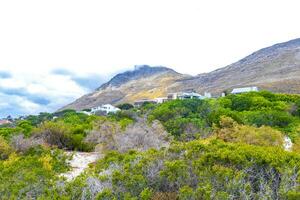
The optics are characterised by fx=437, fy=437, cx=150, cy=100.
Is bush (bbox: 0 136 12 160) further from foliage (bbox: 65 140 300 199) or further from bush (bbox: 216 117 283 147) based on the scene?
foliage (bbox: 65 140 300 199)

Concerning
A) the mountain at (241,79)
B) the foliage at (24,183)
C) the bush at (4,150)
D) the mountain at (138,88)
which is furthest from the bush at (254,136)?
the mountain at (138,88)

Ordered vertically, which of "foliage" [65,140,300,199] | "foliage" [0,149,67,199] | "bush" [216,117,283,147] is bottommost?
"bush" [216,117,283,147]

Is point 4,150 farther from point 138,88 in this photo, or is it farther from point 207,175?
point 138,88

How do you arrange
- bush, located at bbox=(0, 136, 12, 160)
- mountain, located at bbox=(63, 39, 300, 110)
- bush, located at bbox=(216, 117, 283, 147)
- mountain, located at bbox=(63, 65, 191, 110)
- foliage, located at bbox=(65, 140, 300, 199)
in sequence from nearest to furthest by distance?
foliage, located at bbox=(65, 140, 300, 199)
bush, located at bbox=(0, 136, 12, 160)
bush, located at bbox=(216, 117, 283, 147)
mountain, located at bbox=(63, 39, 300, 110)
mountain, located at bbox=(63, 65, 191, 110)

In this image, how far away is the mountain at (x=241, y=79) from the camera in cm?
10131

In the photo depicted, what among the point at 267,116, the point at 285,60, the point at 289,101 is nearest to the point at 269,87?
the point at 285,60

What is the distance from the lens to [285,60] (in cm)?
12562

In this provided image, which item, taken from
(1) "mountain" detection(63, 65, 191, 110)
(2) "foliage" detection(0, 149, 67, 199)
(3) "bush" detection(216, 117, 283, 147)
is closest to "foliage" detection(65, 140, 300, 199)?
(2) "foliage" detection(0, 149, 67, 199)

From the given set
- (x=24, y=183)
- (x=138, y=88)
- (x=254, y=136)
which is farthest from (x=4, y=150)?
(x=138, y=88)

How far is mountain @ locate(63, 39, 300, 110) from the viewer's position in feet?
332

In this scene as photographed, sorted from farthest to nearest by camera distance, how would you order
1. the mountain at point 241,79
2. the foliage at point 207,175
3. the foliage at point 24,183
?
the mountain at point 241,79
the foliage at point 24,183
the foliage at point 207,175

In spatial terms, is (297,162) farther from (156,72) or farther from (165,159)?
(156,72)

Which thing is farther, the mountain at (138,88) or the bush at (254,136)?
the mountain at (138,88)

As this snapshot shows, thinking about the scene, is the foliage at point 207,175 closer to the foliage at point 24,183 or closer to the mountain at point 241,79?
the foliage at point 24,183
